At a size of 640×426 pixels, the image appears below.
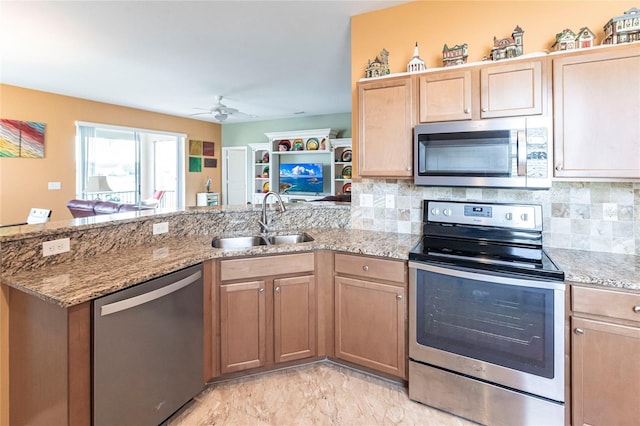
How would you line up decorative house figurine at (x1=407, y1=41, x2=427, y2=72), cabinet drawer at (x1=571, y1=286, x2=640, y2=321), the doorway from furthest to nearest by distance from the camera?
1. the doorway
2. decorative house figurine at (x1=407, y1=41, x2=427, y2=72)
3. cabinet drawer at (x1=571, y1=286, x2=640, y2=321)

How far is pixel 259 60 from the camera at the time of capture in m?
3.85

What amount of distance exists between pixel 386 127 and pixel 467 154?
22.3 inches

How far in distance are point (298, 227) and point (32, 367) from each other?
1.85m

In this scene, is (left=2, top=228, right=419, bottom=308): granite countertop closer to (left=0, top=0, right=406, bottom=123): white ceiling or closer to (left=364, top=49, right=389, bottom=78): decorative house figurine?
(left=364, top=49, right=389, bottom=78): decorative house figurine

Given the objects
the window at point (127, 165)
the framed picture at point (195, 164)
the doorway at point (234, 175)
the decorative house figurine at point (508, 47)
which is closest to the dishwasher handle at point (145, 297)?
the decorative house figurine at point (508, 47)

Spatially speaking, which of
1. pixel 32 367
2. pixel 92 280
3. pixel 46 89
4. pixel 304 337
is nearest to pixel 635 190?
pixel 304 337

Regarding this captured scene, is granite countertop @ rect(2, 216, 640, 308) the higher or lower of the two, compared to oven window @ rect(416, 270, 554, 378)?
higher

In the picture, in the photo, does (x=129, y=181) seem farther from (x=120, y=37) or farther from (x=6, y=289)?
(x=6, y=289)

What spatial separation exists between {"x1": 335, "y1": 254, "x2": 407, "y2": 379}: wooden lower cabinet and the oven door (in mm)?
103

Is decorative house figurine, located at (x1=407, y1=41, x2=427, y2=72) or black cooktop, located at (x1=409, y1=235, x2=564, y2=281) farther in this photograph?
decorative house figurine, located at (x1=407, y1=41, x2=427, y2=72)

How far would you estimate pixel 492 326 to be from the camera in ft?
5.70

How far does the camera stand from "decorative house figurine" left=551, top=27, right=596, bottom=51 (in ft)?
6.15

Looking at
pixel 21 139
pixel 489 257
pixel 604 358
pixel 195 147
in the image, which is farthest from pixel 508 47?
pixel 195 147

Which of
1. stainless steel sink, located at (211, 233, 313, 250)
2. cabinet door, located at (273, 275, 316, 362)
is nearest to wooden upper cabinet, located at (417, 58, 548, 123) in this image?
stainless steel sink, located at (211, 233, 313, 250)
